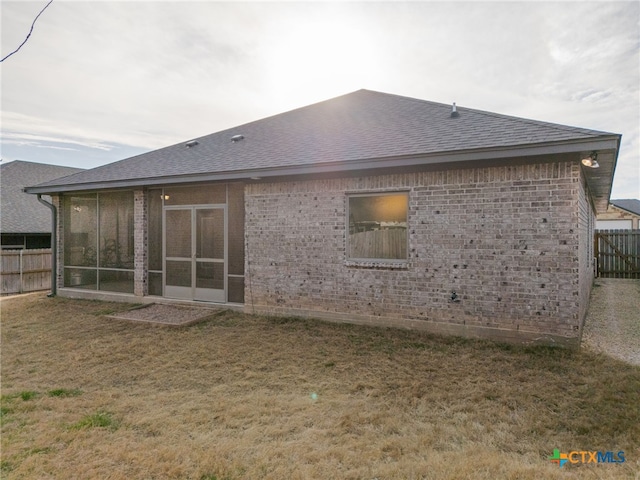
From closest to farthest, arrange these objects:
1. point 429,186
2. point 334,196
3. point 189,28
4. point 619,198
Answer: point 429,186
point 334,196
point 189,28
point 619,198

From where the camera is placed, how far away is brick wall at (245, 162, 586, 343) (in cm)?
588

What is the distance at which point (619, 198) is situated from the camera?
113 ft

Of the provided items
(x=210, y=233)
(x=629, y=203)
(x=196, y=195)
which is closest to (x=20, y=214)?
(x=196, y=195)

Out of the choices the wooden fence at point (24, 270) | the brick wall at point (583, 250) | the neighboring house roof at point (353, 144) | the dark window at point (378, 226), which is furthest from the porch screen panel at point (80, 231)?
the brick wall at point (583, 250)

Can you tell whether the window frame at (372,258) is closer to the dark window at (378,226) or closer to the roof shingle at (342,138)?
the dark window at (378,226)

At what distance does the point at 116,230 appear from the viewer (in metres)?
10.5

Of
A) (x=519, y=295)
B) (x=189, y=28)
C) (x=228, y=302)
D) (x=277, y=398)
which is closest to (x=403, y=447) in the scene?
(x=277, y=398)

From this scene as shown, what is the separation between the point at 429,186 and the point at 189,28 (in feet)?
22.5

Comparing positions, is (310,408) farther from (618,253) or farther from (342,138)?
(618,253)

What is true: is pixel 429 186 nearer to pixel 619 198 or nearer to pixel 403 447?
pixel 403 447

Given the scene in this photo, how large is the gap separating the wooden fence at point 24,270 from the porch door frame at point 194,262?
7423mm

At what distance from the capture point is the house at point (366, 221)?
5.96 m

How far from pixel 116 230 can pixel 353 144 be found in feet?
23.1

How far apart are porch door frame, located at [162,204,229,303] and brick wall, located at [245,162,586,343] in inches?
40.6
